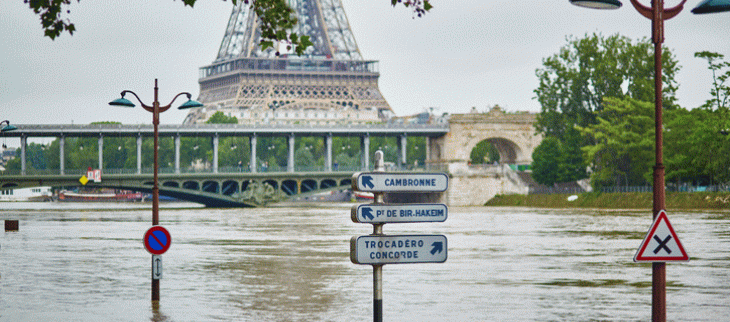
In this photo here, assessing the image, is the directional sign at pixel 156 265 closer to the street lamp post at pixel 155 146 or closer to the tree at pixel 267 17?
the street lamp post at pixel 155 146

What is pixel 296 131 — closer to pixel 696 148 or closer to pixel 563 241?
pixel 696 148

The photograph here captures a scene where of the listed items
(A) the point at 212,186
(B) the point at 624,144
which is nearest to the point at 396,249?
(B) the point at 624,144

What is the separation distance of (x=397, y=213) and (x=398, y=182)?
0.36 m

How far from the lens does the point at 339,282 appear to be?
2702 centimetres

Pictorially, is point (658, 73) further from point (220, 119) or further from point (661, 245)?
point (220, 119)

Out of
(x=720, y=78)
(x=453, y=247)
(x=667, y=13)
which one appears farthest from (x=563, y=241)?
(x=720, y=78)

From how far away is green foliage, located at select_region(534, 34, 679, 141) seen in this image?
98438 mm

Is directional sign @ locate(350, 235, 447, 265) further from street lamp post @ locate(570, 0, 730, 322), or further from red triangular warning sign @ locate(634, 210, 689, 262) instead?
street lamp post @ locate(570, 0, 730, 322)

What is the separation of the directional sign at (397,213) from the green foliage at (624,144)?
257 feet

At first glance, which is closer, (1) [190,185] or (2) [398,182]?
(2) [398,182]

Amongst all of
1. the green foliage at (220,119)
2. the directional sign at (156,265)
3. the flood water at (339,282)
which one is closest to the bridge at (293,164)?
the green foliage at (220,119)

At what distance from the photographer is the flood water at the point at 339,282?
67.8 feet

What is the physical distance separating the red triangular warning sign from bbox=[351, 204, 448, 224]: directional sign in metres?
3.08

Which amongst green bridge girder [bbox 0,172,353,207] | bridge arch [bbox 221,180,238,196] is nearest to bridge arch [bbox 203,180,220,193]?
green bridge girder [bbox 0,172,353,207]
